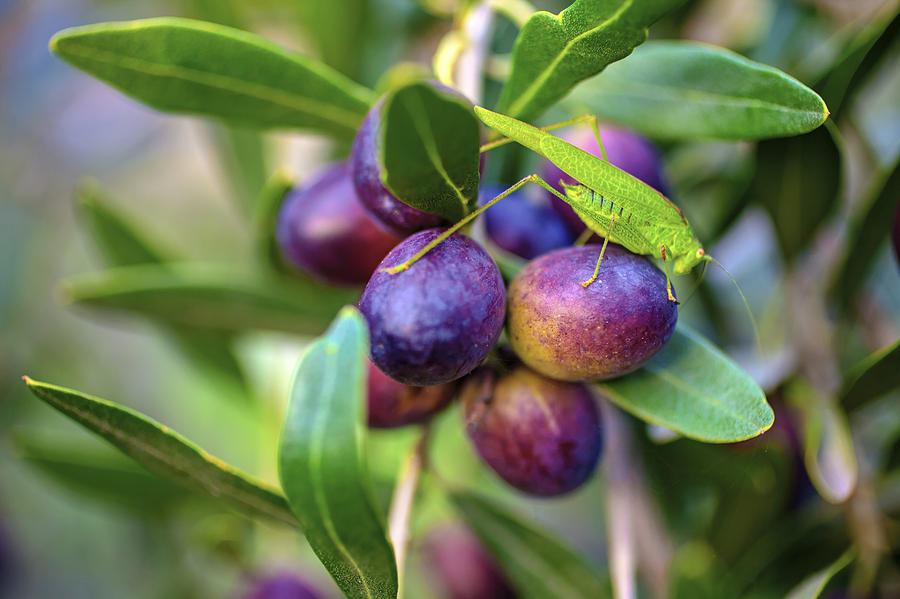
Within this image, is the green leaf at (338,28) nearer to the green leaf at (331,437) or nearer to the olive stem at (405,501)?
the olive stem at (405,501)

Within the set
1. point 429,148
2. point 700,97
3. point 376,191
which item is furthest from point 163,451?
point 700,97

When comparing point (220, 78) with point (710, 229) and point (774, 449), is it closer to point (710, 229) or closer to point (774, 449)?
point (710, 229)

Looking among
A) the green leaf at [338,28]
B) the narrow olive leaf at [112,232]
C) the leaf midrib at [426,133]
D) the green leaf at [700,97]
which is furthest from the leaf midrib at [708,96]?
the narrow olive leaf at [112,232]

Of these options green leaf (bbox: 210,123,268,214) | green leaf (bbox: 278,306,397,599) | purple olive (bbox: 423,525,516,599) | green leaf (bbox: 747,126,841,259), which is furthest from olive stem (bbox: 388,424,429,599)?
green leaf (bbox: 210,123,268,214)

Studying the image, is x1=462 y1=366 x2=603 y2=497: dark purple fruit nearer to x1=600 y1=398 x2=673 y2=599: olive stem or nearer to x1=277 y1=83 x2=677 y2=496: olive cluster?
x1=277 y1=83 x2=677 y2=496: olive cluster

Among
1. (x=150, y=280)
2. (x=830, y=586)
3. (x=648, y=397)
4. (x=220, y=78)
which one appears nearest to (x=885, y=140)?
(x=830, y=586)

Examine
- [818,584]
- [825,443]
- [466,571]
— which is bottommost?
[466,571]

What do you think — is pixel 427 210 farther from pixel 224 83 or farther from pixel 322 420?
pixel 224 83
